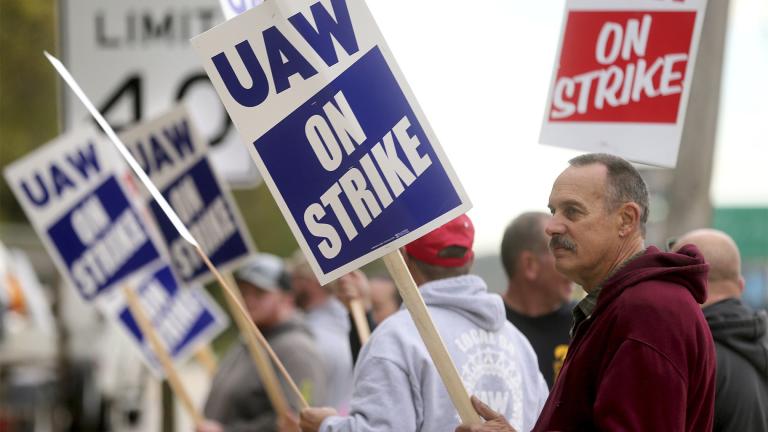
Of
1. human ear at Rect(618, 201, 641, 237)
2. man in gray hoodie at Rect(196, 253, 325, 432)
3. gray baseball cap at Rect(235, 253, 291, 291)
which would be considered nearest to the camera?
human ear at Rect(618, 201, 641, 237)

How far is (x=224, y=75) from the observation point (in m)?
4.25

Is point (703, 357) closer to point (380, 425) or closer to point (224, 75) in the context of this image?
point (380, 425)

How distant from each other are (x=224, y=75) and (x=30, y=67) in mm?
27061

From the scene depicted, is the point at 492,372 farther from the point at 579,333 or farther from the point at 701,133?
the point at 701,133

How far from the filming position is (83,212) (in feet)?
30.3

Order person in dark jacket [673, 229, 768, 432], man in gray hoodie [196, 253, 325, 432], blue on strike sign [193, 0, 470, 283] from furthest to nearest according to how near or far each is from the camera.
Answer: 1. man in gray hoodie [196, 253, 325, 432]
2. person in dark jacket [673, 229, 768, 432]
3. blue on strike sign [193, 0, 470, 283]

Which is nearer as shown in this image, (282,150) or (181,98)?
(282,150)

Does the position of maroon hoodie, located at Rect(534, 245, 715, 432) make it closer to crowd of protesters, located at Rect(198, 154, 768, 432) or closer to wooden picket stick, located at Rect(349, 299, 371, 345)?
crowd of protesters, located at Rect(198, 154, 768, 432)

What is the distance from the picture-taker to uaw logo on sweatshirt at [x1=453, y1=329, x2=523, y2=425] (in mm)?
4699

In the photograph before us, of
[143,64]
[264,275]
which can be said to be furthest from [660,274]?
[143,64]

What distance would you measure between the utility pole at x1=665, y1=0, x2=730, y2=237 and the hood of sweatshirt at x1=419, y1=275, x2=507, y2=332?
5392mm

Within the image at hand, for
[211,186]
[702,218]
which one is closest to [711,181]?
[702,218]

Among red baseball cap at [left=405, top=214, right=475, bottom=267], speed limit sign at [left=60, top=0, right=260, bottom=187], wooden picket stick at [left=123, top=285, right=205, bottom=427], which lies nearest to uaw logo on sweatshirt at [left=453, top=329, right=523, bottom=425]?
red baseball cap at [left=405, top=214, right=475, bottom=267]

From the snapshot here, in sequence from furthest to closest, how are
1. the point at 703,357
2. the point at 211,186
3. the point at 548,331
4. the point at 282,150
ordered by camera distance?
the point at 211,186 → the point at 548,331 → the point at 282,150 → the point at 703,357
